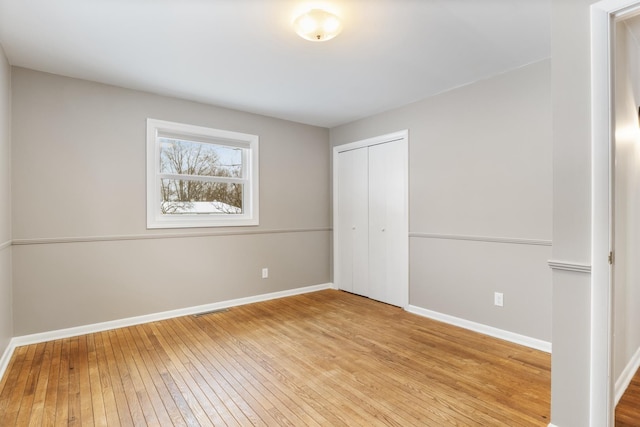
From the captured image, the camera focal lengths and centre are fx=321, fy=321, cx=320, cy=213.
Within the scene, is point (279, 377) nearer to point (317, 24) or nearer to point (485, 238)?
point (485, 238)

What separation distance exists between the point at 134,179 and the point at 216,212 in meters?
0.96

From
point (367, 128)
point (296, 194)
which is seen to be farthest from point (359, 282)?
point (367, 128)

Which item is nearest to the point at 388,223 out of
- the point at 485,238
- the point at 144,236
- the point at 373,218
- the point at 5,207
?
the point at 373,218

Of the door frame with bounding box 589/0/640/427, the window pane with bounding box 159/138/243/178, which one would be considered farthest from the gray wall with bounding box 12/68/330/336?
the door frame with bounding box 589/0/640/427

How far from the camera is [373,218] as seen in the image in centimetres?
414

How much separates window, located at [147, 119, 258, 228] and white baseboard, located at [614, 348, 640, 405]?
3.50 meters

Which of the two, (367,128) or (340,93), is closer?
(340,93)

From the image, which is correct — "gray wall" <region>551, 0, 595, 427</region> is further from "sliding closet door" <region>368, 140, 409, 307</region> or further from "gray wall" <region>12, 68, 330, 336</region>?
"gray wall" <region>12, 68, 330, 336</region>

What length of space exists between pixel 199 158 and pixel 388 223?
238 cm

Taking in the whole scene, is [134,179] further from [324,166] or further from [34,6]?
[324,166]

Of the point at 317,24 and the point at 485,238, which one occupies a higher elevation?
the point at 317,24

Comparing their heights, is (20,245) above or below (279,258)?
above

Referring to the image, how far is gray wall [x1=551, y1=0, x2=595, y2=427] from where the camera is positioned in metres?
1.50

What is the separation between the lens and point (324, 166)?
15.6ft
